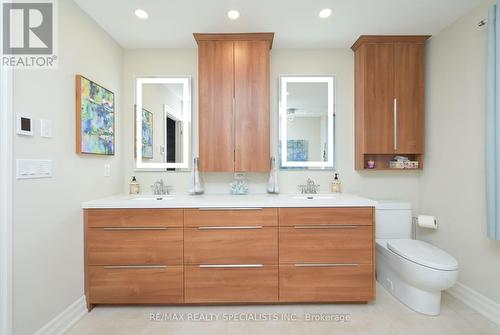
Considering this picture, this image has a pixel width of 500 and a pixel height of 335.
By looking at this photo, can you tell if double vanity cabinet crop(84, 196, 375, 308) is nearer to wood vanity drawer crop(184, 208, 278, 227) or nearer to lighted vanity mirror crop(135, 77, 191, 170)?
wood vanity drawer crop(184, 208, 278, 227)

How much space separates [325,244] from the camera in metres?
1.93

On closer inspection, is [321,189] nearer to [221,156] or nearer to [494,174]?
[221,156]

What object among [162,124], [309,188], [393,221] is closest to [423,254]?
[393,221]

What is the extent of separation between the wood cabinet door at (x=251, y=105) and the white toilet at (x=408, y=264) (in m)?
1.25

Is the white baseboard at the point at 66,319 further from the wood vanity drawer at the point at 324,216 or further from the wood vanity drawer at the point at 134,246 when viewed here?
the wood vanity drawer at the point at 324,216

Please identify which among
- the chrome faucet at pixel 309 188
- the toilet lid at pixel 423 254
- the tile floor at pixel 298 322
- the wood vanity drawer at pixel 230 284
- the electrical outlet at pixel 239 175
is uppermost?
the electrical outlet at pixel 239 175

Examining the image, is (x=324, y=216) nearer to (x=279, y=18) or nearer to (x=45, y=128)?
(x=279, y=18)

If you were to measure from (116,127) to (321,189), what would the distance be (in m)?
2.15

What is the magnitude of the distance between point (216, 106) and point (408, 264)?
2.04 m

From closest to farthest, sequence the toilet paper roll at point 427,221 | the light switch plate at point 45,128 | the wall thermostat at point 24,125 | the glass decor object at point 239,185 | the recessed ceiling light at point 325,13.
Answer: the wall thermostat at point 24,125, the light switch plate at point 45,128, the recessed ceiling light at point 325,13, the toilet paper roll at point 427,221, the glass decor object at point 239,185

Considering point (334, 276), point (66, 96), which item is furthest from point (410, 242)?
point (66, 96)

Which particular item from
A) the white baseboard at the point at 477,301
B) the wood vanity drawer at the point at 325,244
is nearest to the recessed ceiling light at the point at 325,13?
the wood vanity drawer at the point at 325,244

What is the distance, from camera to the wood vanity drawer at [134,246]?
6.28 feet

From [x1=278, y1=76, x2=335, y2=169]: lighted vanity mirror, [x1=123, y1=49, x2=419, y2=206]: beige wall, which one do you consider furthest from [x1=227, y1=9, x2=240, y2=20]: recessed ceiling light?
[x1=278, y1=76, x2=335, y2=169]: lighted vanity mirror
